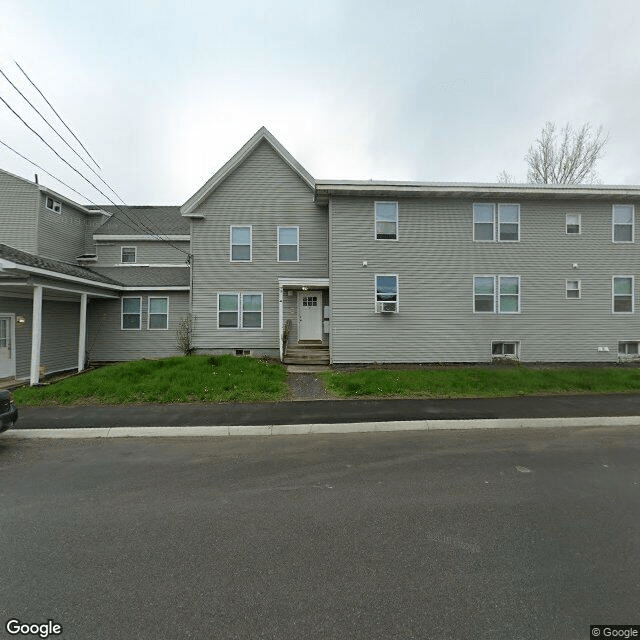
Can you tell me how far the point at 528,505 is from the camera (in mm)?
4023

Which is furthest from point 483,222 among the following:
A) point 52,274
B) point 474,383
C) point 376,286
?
point 52,274

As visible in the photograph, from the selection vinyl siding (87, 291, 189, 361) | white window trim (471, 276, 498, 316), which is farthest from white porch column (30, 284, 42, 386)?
white window trim (471, 276, 498, 316)

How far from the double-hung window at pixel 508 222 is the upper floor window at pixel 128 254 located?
1758cm

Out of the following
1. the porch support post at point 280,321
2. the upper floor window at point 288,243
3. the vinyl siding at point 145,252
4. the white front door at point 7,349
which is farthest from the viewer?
the vinyl siding at point 145,252

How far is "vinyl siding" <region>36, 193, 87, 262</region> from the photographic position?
51.3 feet

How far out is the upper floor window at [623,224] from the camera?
14148 millimetres

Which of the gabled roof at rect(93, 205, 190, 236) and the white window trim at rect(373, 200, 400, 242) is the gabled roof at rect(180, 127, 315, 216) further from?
the gabled roof at rect(93, 205, 190, 236)

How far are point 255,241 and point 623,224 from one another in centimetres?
1520

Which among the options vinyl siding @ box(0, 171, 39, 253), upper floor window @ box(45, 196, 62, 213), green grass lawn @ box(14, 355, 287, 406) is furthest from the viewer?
upper floor window @ box(45, 196, 62, 213)

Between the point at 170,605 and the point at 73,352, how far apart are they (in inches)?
635

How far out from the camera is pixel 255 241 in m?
15.3

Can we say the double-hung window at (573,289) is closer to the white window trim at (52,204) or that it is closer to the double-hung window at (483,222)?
the double-hung window at (483,222)

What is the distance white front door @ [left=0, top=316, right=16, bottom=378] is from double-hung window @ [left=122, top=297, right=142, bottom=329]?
433cm

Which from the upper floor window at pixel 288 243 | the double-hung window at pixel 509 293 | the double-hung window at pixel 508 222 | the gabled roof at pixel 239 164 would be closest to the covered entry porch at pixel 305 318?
the upper floor window at pixel 288 243
